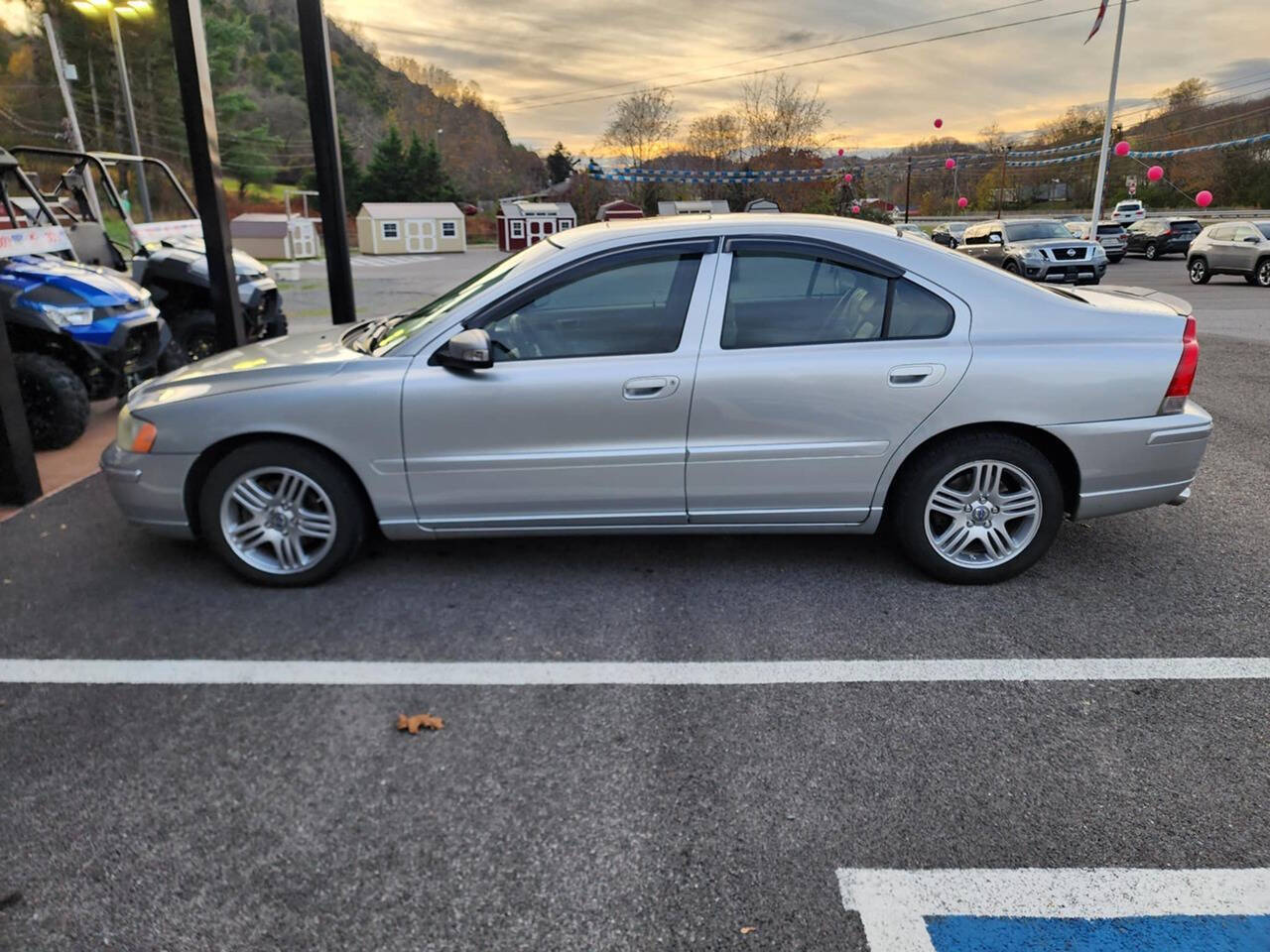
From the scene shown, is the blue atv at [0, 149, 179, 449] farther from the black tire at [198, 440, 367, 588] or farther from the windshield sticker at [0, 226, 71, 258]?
the black tire at [198, 440, 367, 588]

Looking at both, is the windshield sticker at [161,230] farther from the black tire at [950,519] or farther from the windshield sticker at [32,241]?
the black tire at [950,519]

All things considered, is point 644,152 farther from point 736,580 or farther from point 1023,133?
point 736,580

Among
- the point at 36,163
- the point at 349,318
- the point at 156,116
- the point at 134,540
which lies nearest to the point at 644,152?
the point at 156,116

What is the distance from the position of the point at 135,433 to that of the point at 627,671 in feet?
8.34

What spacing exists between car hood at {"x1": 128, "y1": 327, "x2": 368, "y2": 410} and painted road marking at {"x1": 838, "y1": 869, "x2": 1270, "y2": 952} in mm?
2994

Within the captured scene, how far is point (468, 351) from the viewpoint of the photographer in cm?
382

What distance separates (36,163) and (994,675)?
1502 centimetres

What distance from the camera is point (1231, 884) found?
233 centimetres

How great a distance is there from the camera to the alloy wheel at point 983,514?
13.3ft

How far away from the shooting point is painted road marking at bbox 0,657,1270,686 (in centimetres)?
337

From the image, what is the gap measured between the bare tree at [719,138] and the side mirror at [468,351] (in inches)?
1648

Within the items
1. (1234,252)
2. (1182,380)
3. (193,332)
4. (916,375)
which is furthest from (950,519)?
(1234,252)

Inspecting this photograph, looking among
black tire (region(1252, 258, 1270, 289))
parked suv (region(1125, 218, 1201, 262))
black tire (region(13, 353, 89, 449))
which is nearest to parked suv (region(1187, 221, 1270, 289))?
black tire (region(1252, 258, 1270, 289))

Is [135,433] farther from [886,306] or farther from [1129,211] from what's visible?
[1129,211]
